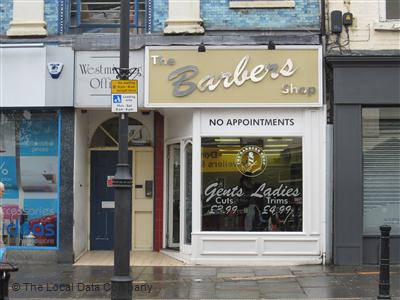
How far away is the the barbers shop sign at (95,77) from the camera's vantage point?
503 inches

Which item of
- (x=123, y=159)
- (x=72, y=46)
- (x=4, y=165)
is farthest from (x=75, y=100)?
(x=123, y=159)

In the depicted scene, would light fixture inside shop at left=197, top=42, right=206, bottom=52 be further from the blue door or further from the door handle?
the door handle

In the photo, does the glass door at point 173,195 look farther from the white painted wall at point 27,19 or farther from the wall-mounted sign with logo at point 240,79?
the white painted wall at point 27,19

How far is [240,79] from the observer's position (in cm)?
1255

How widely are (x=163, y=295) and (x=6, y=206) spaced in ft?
16.5

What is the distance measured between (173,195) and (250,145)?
217 cm

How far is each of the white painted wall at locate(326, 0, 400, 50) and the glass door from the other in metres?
4.00

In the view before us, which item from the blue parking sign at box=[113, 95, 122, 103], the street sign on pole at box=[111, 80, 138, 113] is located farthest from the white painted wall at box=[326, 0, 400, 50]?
the blue parking sign at box=[113, 95, 122, 103]

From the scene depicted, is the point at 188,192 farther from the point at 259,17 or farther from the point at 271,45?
the point at 259,17

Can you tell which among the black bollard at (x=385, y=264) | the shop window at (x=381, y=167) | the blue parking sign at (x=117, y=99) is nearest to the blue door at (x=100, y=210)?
the shop window at (x=381, y=167)

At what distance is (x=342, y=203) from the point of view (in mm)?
12398

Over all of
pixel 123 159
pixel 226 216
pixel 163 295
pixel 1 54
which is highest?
pixel 1 54

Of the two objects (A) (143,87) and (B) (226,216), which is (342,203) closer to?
(B) (226,216)

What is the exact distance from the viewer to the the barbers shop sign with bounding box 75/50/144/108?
12.8 metres
